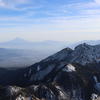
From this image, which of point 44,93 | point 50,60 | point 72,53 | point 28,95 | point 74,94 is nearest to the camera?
point 28,95

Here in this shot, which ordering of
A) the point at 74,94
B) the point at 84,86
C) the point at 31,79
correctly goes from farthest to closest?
the point at 31,79 < the point at 84,86 < the point at 74,94

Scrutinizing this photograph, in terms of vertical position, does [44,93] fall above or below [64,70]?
below

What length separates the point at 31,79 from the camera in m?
129

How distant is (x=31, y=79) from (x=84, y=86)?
54.1 meters

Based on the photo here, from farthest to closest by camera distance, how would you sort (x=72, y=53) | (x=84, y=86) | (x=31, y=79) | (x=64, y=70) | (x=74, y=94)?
1. (x=72, y=53)
2. (x=31, y=79)
3. (x=64, y=70)
4. (x=84, y=86)
5. (x=74, y=94)

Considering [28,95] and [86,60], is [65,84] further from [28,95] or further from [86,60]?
[86,60]

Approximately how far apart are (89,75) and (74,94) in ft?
76.4

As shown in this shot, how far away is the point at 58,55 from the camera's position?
17538cm

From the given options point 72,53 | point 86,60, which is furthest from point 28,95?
point 72,53

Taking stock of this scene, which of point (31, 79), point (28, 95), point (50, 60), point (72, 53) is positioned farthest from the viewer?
point (50, 60)

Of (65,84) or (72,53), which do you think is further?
(72,53)

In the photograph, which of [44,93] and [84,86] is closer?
[44,93]

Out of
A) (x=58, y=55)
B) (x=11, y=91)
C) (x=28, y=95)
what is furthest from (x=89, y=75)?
(x=58, y=55)

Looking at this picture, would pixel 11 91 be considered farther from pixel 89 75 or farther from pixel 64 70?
pixel 89 75
